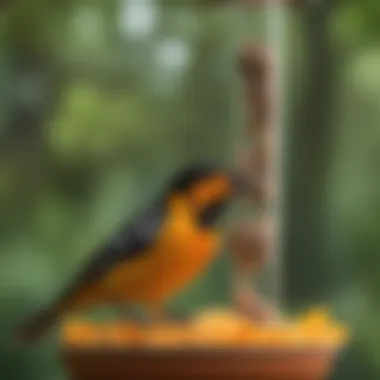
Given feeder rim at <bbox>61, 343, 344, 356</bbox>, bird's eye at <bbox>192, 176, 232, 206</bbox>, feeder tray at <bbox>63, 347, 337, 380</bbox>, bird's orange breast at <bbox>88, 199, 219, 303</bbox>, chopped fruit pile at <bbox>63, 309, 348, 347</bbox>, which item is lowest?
feeder tray at <bbox>63, 347, 337, 380</bbox>

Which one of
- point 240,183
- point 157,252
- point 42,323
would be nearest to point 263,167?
point 240,183

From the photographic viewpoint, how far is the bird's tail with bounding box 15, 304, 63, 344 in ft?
3.01

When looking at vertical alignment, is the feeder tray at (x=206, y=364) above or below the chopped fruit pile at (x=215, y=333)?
below

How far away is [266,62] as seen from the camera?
926 millimetres

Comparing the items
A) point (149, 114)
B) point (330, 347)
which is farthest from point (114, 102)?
point (330, 347)

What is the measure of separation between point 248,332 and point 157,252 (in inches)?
4.4

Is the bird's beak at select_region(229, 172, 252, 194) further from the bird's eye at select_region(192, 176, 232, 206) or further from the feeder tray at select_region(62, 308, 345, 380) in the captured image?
the feeder tray at select_region(62, 308, 345, 380)

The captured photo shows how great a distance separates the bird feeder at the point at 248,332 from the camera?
90cm

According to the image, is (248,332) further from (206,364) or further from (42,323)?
(42,323)

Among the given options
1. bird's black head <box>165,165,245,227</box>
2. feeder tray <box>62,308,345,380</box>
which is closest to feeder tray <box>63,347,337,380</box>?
feeder tray <box>62,308,345,380</box>

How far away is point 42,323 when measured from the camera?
3.02ft

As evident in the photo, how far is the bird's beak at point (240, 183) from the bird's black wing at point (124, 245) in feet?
0.23

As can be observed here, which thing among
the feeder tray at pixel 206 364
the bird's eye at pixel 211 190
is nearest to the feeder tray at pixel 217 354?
the feeder tray at pixel 206 364

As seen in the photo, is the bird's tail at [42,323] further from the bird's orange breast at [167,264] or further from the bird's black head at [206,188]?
the bird's black head at [206,188]
